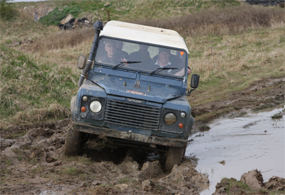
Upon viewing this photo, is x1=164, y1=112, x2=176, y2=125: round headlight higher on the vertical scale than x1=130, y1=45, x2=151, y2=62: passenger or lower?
lower

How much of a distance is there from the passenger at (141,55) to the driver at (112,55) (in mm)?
164

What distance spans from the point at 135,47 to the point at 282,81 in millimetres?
8644

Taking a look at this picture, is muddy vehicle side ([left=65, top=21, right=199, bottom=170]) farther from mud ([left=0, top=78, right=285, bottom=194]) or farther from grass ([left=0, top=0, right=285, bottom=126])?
grass ([left=0, top=0, right=285, bottom=126])

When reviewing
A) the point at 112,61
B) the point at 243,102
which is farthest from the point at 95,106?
the point at 243,102

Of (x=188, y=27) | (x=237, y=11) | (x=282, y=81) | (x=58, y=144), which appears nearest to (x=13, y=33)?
(x=188, y=27)

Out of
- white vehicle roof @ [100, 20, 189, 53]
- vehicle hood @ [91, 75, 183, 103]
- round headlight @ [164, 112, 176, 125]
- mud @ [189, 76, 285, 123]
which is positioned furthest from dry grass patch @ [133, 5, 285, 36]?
round headlight @ [164, 112, 176, 125]

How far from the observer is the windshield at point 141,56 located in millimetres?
5785

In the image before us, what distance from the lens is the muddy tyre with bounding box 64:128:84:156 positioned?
5.16m

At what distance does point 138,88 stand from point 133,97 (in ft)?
1.53

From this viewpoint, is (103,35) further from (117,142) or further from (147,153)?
(147,153)

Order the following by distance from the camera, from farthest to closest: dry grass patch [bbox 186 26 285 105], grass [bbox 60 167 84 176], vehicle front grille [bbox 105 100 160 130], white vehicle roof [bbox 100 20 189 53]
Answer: dry grass patch [bbox 186 26 285 105], white vehicle roof [bbox 100 20 189 53], vehicle front grille [bbox 105 100 160 130], grass [bbox 60 167 84 176]

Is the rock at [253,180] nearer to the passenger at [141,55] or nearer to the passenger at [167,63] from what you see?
the passenger at [167,63]

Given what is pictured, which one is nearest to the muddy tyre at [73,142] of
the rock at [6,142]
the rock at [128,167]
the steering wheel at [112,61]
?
the rock at [128,167]

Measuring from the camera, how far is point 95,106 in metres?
4.86
